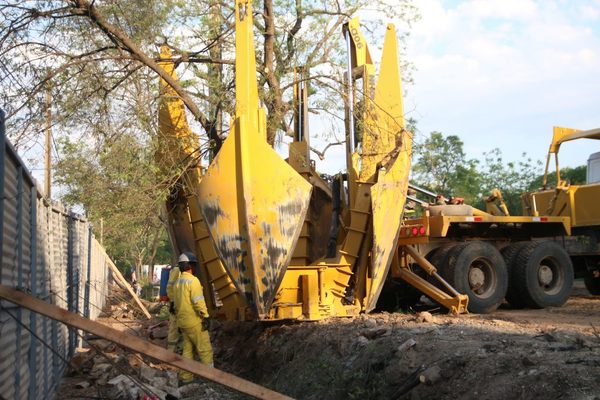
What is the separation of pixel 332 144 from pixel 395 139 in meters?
1.03

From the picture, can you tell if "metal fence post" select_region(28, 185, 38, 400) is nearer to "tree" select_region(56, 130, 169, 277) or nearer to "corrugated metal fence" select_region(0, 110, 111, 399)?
"corrugated metal fence" select_region(0, 110, 111, 399)

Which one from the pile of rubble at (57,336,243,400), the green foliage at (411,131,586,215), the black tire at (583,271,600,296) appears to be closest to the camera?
the pile of rubble at (57,336,243,400)

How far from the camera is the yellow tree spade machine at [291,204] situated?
24.2 ft

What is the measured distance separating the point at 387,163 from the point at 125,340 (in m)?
6.71

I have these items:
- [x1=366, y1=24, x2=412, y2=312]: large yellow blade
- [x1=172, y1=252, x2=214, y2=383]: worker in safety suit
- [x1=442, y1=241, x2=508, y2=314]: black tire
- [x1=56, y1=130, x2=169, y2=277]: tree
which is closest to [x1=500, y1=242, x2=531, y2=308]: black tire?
[x1=442, y1=241, x2=508, y2=314]: black tire

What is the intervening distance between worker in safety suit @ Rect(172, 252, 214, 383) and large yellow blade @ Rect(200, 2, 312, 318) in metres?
1.08

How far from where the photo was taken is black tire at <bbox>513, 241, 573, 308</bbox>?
11961 millimetres

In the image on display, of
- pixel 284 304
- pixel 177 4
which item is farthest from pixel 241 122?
pixel 177 4

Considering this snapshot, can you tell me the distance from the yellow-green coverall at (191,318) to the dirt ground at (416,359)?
1.38 ft

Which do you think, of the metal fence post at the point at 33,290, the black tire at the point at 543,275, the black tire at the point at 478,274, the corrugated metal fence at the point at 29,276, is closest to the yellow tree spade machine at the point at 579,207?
the black tire at the point at 543,275

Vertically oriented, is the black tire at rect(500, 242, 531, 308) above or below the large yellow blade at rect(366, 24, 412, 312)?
below

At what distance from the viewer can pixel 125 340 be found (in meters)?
3.32

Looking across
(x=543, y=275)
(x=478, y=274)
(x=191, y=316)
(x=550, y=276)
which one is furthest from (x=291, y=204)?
(x=550, y=276)

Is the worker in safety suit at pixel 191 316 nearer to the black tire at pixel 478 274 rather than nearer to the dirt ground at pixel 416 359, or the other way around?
the dirt ground at pixel 416 359
